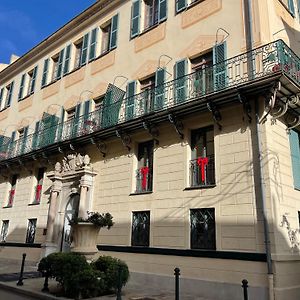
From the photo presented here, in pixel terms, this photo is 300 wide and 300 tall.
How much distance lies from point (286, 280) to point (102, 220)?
5.36m

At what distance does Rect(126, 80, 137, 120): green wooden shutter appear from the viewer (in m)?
13.9

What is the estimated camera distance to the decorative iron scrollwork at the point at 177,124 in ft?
38.2

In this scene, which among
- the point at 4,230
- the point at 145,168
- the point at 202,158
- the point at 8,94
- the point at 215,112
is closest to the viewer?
the point at 215,112

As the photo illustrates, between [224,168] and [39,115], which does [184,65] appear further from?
[39,115]

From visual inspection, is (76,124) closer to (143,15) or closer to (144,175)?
(144,175)

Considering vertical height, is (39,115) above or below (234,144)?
above

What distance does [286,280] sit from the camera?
892 centimetres

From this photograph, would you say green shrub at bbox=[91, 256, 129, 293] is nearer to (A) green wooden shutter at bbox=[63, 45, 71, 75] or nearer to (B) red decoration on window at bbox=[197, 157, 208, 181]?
(B) red decoration on window at bbox=[197, 157, 208, 181]

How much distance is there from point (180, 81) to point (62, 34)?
11067 mm

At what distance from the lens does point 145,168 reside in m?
13.1

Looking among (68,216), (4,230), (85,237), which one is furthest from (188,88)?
(4,230)

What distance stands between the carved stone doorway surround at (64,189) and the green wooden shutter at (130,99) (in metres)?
2.89

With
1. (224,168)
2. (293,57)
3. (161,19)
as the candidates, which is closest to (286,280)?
(224,168)

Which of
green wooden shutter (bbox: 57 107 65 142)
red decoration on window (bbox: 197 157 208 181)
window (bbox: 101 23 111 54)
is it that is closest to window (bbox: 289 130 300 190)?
red decoration on window (bbox: 197 157 208 181)
